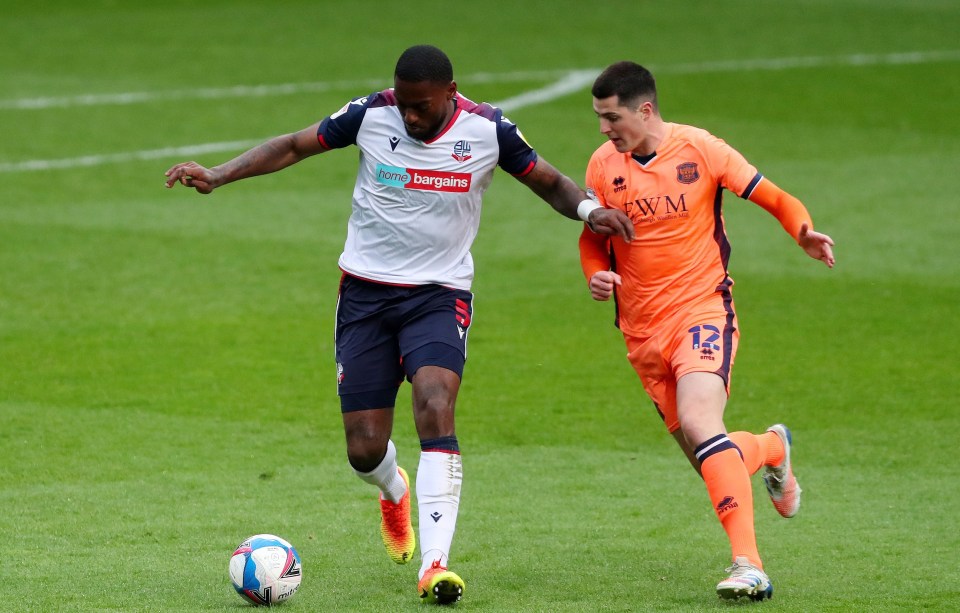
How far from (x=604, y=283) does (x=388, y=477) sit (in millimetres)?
1623

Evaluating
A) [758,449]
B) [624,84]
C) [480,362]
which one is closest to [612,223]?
[624,84]

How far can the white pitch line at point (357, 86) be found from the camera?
20.4 m

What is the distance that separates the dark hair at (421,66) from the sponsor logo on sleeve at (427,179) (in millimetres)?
502

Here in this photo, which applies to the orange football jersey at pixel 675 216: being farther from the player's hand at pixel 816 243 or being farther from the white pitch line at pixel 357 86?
the white pitch line at pixel 357 86

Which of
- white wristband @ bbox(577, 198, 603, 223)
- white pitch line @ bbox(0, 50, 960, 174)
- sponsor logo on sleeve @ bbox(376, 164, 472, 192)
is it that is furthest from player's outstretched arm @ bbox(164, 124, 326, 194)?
white pitch line @ bbox(0, 50, 960, 174)

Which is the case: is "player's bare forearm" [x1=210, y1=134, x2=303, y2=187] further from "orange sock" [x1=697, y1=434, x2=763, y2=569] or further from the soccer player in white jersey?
"orange sock" [x1=697, y1=434, x2=763, y2=569]

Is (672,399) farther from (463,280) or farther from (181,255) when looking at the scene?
(181,255)

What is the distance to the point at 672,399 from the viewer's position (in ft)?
24.3

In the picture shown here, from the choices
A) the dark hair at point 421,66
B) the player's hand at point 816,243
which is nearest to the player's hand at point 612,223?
the player's hand at point 816,243

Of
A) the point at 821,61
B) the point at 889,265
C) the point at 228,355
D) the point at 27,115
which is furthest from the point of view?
the point at 821,61

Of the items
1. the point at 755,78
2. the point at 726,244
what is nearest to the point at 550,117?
the point at 755,78

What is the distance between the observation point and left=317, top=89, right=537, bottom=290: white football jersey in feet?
23.8

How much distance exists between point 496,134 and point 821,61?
2256 centimetres

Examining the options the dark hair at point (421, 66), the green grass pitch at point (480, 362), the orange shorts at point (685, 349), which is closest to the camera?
the dark hair at point (421, 66)
